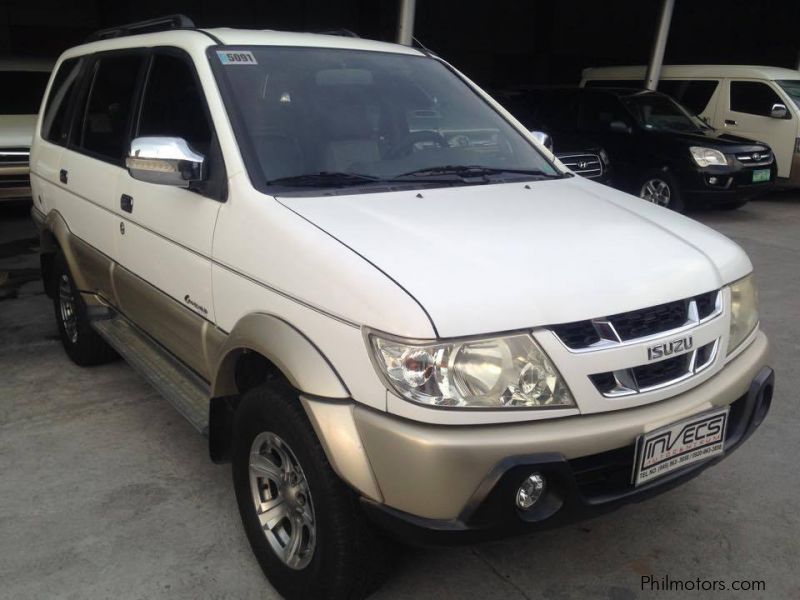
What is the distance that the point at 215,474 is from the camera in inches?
129

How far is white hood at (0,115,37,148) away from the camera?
8602mm

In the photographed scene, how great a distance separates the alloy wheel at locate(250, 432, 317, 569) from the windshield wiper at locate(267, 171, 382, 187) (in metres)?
0.87

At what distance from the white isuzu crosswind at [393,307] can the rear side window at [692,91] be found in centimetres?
901

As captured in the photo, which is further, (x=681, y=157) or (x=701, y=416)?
(x=681, y=157)

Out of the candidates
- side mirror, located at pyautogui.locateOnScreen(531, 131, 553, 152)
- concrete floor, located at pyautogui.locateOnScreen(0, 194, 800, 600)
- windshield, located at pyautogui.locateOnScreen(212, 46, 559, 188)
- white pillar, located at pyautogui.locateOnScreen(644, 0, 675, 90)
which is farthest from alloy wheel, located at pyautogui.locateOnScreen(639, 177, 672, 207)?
windshield, located at pyautogui.locateOnScreen(212, 46, 559, 188)

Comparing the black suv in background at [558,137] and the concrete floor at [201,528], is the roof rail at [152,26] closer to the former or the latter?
the concrete floor at [201,528]

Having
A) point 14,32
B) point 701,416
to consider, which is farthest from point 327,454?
point 14,32

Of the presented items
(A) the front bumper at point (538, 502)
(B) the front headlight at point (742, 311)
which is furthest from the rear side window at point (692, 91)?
(A) the front bumper at point (538, 502)

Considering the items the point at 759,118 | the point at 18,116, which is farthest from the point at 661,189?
the point at 18,116

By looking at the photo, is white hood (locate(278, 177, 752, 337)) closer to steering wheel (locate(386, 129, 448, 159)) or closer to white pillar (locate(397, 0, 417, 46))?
steering wheel (locate(386, 129, 448, 159))

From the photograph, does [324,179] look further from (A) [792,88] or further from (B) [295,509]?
(A) [792,88]

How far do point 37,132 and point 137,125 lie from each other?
1842 millimetres

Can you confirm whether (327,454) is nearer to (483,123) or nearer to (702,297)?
(702,297)

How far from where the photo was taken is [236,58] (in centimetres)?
298
